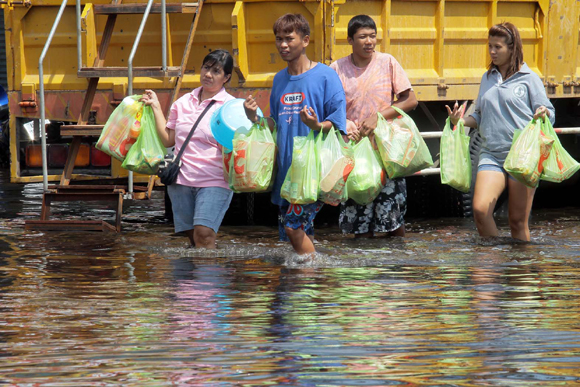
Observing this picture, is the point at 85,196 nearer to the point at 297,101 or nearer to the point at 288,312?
the point at 297,101

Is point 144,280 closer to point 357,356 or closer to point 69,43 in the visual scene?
point 357,356

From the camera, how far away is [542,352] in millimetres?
4207

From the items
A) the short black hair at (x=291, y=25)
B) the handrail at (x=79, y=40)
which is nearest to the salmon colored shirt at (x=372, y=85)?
the short black hair at (x=291, y=25)

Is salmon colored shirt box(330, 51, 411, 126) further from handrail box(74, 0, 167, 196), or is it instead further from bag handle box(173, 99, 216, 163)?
handrail box(74, 0, 167, 196)

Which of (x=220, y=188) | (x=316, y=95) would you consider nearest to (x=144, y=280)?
(x=220, y=188)

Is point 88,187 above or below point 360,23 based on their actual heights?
below

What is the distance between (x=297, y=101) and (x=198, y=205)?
1.03 m

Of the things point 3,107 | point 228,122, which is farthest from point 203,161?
point 3,107

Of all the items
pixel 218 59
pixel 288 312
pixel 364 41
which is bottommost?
pixel 288 312

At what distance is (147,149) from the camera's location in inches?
276

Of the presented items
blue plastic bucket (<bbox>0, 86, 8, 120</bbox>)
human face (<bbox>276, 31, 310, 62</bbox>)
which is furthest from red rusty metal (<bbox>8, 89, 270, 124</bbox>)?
blue plastic bucket (<bbox>0, 86, 8, 120</bbox>)

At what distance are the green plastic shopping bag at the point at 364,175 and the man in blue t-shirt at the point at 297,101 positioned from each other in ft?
1.80

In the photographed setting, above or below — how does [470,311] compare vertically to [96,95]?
below

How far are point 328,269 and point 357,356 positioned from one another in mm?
2180
